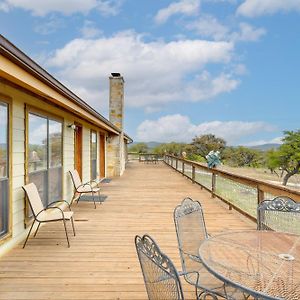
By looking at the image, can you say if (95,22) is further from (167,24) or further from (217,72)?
(217,72)

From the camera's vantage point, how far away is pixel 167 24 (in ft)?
55.7

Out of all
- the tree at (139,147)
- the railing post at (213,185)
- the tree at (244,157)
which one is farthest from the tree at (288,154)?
the railing post at (213,185)

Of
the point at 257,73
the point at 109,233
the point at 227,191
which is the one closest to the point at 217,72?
the point at 257,73

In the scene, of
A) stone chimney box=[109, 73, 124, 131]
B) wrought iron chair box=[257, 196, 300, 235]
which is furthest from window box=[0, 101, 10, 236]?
stone chimney box=[109, 73, 124, 131]

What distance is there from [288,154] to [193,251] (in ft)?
130

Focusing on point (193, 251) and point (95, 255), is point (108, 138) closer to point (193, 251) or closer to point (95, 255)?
point (95, 255)

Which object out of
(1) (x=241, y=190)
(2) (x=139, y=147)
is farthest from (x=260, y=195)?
(2) (x=139, y=147)

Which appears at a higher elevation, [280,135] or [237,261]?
[280,135]

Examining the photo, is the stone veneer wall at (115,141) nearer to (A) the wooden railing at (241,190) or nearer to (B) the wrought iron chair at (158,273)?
(A) the wooden railing at (241,190)

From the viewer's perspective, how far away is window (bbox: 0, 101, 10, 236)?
12.2ft

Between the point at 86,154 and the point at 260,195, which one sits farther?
the point at 86,154

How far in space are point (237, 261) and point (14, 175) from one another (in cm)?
316

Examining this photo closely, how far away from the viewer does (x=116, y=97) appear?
46.4 ft

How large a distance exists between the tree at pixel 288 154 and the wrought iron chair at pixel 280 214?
122ft
